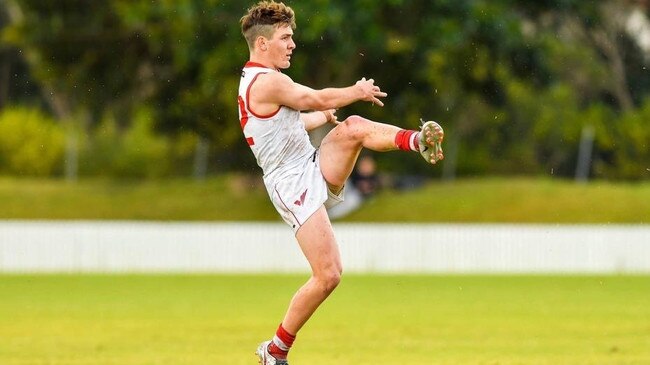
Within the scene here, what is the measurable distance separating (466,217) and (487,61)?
12.6 ft

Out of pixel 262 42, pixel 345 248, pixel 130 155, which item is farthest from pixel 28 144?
pixel 262 42

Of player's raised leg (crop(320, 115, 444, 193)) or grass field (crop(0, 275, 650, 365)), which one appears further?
grass field (crop(0, 275, 650, 365))

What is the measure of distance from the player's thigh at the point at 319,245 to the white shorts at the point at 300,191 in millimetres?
59

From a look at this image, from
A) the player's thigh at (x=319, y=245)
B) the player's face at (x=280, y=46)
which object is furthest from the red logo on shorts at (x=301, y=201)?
the player's face at (x=280, y=46)

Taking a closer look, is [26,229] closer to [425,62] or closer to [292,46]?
[425,62]

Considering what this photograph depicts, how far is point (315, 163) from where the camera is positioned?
10734 mm

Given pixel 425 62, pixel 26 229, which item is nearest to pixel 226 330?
pixel 26 229

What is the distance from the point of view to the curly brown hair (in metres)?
10.5

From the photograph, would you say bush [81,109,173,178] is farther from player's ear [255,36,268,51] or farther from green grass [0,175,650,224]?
player's ear [255,36,268,51]

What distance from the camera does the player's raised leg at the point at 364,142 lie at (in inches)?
401

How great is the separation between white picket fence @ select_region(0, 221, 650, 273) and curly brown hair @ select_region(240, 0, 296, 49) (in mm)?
20141

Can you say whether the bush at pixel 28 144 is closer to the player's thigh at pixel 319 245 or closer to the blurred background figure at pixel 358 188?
the blurred background figure at pixel 358 188

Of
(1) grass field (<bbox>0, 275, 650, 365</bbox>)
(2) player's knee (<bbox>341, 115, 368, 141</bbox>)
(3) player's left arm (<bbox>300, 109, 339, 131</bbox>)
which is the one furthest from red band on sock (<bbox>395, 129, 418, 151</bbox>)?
(1) grass field (<bbox>0, 275, 650, 365</bbox>)

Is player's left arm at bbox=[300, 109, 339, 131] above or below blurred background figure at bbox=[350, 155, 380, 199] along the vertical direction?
above
